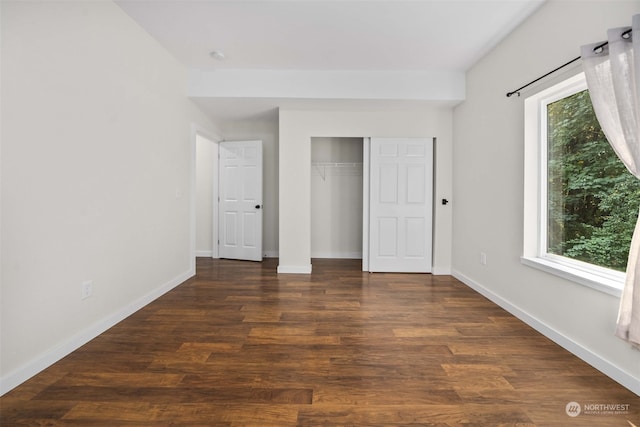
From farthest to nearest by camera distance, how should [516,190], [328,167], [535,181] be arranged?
1. [328,167]
2. [516,190]
3. [535,181]

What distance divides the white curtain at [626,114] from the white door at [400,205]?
2561 mm

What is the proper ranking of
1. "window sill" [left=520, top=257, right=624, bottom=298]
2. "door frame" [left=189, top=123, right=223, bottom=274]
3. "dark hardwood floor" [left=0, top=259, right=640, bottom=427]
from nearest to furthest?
"dark hardwood floor" [left=0, top=259, right=640, bottom=427] < "window sill" [left=520, top=257, right=624, bottom=298] < "door frame" [left=189, top=123, right=223, bottom=274]

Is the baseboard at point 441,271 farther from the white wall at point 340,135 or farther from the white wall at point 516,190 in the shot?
the white wall at point 516,190

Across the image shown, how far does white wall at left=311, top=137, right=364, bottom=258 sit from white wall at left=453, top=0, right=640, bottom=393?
1713mm

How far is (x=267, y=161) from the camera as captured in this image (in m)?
5.38

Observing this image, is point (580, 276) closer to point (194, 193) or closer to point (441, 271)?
point (441, 271)

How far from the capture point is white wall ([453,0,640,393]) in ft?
6.25

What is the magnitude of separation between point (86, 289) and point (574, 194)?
3.82 meters

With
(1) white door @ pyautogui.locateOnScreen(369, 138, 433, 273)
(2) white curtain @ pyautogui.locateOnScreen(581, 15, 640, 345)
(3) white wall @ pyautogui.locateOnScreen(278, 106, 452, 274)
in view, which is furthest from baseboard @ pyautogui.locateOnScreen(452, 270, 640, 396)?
(3) white wall @ pyautogui.locateOnScreen(278, 106, 452, 274)

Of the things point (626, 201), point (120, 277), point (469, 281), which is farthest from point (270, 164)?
point (626, 201)

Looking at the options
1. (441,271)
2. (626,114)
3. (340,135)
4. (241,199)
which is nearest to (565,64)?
(626,114)

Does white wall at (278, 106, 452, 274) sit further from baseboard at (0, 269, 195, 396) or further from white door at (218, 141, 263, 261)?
baseboard at (0, 269, 195, 396)

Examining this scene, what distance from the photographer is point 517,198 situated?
2807 mm

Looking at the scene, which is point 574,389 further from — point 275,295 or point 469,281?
point 275,295
